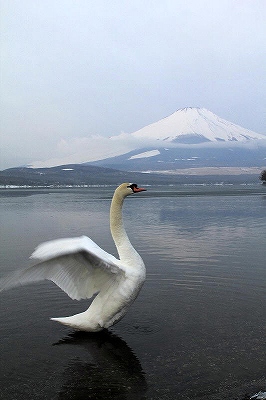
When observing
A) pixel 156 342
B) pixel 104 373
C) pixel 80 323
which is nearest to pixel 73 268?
pixel 80 323

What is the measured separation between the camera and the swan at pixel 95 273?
7340 millimetres

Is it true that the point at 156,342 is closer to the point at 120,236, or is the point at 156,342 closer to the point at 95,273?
the point at 95,273

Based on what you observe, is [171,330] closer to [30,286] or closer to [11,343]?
[11,343]

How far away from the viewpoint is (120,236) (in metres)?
8.62

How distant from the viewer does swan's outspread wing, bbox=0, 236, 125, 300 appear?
7.10 m

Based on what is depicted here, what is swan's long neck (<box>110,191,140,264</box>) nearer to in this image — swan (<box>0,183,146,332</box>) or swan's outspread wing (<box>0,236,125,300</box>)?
swan (<box>0,183,146,332</box>)

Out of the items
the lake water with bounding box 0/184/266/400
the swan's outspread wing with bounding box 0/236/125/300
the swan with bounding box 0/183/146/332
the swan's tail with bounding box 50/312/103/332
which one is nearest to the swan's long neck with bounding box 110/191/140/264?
the swan with bounding box 0/183/146/332

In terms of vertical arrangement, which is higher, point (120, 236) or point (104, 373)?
point (120, 236)

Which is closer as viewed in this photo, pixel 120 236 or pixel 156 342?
pixel 156 342

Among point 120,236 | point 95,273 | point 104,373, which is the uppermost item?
point 120,236

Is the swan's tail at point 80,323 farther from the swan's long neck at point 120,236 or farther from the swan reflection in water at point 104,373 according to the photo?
the swan's long neck at point 120,236

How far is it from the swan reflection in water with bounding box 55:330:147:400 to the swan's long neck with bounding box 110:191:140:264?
55.6 inches

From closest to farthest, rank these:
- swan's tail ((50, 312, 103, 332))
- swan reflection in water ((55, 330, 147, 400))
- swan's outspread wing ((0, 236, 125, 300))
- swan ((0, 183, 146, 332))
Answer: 1. swan reflection in water ((55, 330, 147, 400))
2. swan's outspread wing ((0, 236, 125, 300))
3. swan ((0, 183, 146, 332))
4. swan's tail ((50, 312, 103, 332))

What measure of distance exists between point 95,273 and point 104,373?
153 cm
